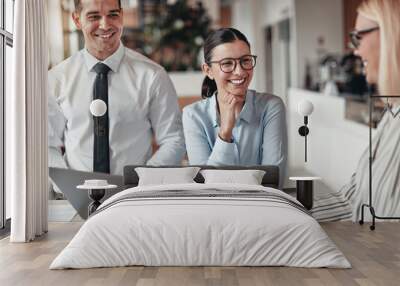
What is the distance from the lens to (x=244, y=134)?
823cm


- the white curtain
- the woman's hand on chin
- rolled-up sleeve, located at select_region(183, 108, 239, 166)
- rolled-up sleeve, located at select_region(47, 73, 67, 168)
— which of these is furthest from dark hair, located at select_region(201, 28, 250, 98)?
the white curtain

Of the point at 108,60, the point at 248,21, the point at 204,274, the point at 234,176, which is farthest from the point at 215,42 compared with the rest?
the point at 204,274

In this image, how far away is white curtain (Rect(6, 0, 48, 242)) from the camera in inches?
287

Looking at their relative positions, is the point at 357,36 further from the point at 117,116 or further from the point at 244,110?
the point at 117,116

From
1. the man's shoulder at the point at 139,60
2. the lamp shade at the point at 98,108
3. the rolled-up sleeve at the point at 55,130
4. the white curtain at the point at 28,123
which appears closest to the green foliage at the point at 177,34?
the man's shoulder at the point at 139,60

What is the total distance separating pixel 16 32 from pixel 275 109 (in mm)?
2603

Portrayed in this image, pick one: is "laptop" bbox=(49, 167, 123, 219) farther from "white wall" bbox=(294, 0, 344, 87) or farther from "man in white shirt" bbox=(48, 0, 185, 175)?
"white wall" bbox=(294, 0, 344, 87)

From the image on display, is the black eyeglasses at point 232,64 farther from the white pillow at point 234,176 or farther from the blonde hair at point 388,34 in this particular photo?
the blonde hair at point 388,34

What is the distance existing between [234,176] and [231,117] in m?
0.68

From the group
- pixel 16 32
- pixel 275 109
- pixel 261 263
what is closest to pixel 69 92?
pixel 16 32

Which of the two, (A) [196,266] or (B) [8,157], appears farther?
(B) [8,157]

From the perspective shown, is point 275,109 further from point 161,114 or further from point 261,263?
point 261,263

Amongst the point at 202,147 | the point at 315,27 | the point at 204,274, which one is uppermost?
the point at 315,27

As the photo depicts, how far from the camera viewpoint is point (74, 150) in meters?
8.34
